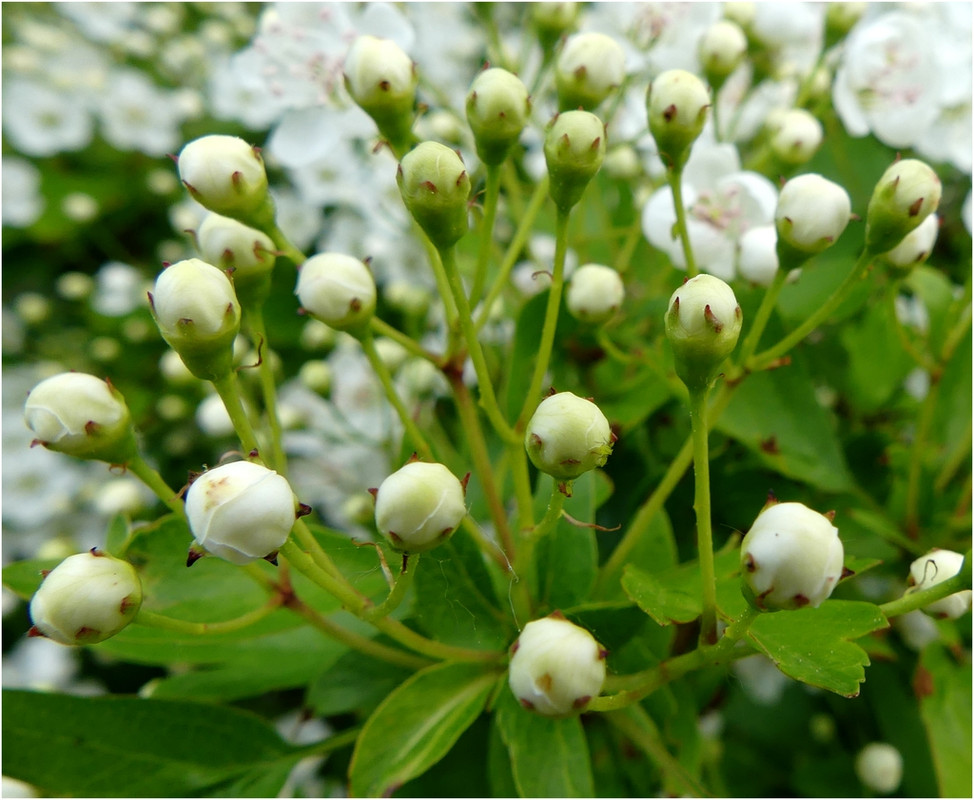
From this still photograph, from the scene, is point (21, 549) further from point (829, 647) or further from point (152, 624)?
point (829, 647)

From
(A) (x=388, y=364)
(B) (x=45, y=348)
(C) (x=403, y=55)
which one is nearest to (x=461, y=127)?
(A) (x=388, y=364)

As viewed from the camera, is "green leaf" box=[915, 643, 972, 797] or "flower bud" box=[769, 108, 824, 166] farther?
"flower bud" box=[769, 108, 824, 166]

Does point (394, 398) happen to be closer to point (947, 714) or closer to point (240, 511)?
point (240, 511)

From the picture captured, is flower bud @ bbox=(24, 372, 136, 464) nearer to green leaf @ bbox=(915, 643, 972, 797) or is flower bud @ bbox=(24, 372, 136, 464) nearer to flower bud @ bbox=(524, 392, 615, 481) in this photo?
flower bud @ bbox=(524, 392, 615, 481)

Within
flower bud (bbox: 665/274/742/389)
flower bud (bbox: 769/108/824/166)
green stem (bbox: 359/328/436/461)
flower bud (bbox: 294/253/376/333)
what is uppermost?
flower bud (bbox: 769/108/824/166)

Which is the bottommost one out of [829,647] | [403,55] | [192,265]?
[829,647]

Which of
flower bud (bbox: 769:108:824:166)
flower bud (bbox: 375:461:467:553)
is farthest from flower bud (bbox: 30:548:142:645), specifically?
flower bud (bbox: 769:108:824:166)
